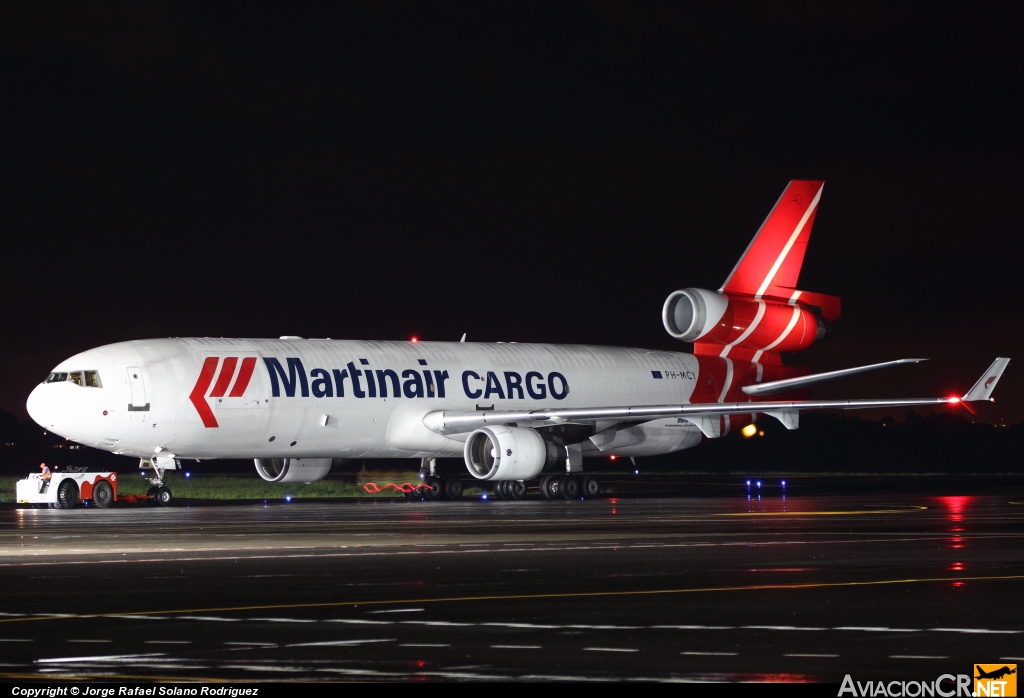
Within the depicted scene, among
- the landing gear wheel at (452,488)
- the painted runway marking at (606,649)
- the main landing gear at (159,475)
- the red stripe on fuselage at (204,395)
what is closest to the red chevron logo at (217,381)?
the red stripe on fuselage at (204,395)

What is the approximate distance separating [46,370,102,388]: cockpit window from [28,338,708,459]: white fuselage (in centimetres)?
4

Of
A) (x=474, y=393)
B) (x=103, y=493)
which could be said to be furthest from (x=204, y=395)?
(x=474, y=393)

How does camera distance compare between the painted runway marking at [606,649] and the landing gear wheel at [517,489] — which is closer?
the painted runway marking at [606,649]

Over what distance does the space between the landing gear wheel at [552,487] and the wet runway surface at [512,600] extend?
15697 mm

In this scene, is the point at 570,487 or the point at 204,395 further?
the point at 570,487

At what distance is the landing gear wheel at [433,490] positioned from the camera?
169 ft

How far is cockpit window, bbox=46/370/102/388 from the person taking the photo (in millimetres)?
44906

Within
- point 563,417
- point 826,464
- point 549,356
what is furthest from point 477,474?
point 826,464

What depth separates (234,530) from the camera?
102ft

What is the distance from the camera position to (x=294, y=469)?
2010 inches

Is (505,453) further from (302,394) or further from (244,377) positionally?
(244,377)

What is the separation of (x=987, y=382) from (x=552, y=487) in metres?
13.2

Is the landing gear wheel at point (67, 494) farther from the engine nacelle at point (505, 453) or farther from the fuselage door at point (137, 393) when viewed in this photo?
the engine nacelle at point (505, 453)

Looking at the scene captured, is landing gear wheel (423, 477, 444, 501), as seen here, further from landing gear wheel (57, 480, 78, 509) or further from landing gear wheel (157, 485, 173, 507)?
landing gear wheel (57, 480, 78, 509)
